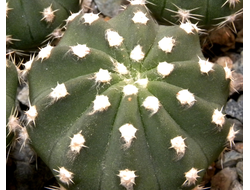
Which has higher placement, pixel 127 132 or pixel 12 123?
pixel 127 132

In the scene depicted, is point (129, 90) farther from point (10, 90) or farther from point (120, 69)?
point (10, 90)

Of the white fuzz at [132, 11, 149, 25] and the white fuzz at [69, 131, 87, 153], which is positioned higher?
the white fuzz at [132, 11, 149, 25]

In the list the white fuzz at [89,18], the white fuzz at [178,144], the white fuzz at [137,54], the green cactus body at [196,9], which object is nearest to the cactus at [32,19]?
the white fuzz at [89,18]

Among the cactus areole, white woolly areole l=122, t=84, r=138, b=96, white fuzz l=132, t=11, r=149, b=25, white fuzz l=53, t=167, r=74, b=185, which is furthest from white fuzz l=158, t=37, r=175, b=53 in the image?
white fuzz l=53, t=167, r=74, b=185

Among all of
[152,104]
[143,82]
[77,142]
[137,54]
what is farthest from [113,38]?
[77,142]

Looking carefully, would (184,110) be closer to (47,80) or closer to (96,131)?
(96,131)

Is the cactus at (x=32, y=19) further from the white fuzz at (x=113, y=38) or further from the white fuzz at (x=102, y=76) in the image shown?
the white fuzz at (x=102, y=76)

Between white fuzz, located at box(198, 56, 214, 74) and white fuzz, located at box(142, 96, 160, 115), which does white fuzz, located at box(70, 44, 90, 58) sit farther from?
white fuzz, located at box(198, 56, 214, 74)
